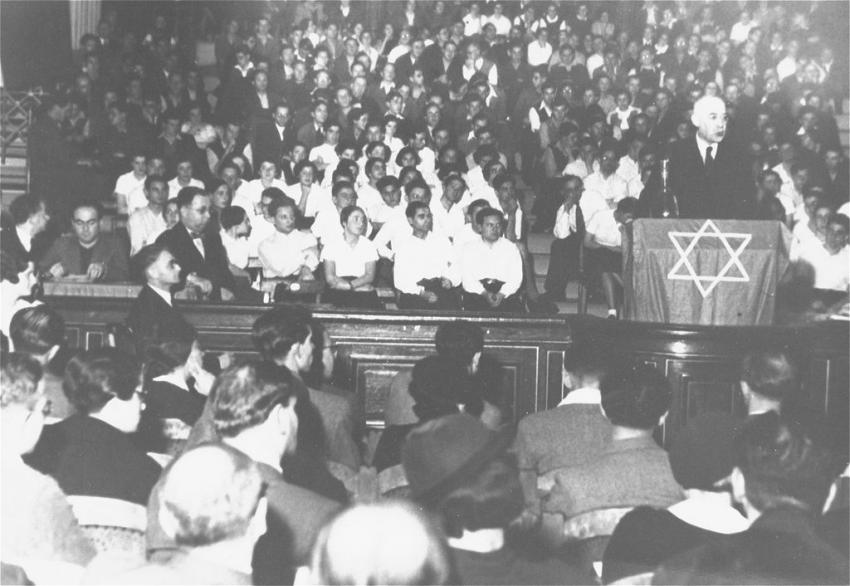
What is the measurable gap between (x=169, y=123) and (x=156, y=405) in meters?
8.54

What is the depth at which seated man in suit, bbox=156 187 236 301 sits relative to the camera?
29.4 ft

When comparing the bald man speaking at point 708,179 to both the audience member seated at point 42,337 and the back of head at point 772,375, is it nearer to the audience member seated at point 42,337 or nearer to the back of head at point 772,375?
the back of head at point 772,375

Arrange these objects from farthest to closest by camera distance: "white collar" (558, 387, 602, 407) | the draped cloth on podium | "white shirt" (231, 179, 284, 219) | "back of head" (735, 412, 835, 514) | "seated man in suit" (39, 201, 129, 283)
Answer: "white shirt" (231, 179, 284, 219), "seated man in suit" (39, 201, 129, 283), the draped cloth on podium, "white collar" (558, 387, 602, 407), "back of head" (735, 412, 835, 514)

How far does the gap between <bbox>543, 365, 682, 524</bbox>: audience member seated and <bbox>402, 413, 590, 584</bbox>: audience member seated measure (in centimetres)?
84

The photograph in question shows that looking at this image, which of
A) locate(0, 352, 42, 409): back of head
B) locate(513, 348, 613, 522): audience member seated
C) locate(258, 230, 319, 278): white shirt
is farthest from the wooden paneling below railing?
locate(0, 352, 42, 409): back of head

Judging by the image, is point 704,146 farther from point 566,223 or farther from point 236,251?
point 236,251

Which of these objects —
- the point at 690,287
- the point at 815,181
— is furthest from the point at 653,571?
the point at 815,181

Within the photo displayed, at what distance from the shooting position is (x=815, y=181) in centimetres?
1275

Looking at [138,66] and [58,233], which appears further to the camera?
[138,66]

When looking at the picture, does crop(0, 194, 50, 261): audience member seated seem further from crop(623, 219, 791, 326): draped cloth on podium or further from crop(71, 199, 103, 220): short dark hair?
crop(623, 219, 791, 326): draped cloth on podium

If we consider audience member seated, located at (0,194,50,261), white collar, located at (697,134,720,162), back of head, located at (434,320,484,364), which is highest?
white collar, located at (697,134,720,162)

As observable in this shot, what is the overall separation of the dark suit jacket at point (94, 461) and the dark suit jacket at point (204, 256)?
4780 millimetres

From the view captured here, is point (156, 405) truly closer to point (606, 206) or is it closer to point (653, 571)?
point (653, 571)

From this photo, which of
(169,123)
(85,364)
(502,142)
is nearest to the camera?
(85,364)
